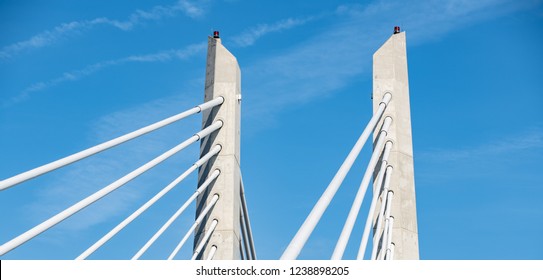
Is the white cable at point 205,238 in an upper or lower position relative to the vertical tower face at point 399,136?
lower

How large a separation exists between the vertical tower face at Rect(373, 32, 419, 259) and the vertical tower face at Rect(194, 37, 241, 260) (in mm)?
3061

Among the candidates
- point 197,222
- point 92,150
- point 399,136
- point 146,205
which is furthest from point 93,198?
point 399,136

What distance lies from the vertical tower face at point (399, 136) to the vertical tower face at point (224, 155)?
3.06 m

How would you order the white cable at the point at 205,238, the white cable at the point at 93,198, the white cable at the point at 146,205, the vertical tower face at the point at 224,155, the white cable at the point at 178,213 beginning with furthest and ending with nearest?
the vertical tower face at the point at 224,155 → the white cable at the point at 205,238 → the white cable at the point at 178,213 → the white cable at the point at 146,205 → the white cable at the point at 93,198

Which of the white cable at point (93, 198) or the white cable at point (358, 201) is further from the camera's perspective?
the white cable at point (358, 201)

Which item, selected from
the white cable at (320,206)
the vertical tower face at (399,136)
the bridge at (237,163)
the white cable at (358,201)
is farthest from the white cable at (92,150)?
the vertical tower face at (399,136)

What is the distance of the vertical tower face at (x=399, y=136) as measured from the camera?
65.5 ft

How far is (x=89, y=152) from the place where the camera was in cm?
1450

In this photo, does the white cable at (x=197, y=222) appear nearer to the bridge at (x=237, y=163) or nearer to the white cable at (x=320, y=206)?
the bridge at (x=237, y=163)

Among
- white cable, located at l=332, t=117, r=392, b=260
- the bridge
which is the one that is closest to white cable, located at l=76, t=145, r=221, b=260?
the bridge

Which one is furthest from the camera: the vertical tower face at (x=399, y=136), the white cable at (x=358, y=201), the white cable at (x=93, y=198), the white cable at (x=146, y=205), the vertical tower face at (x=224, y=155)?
the vertical tower face at (x=399, y=136)
